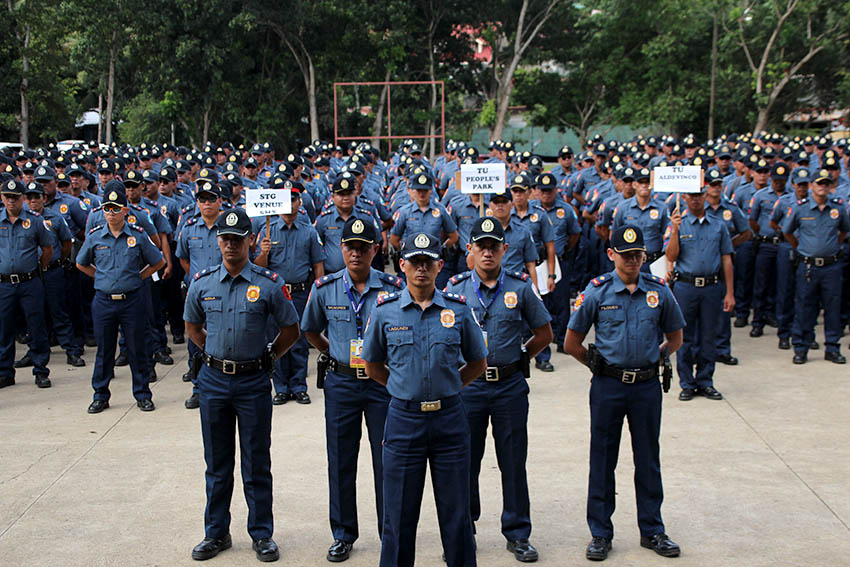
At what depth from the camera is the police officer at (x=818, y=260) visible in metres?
10.3

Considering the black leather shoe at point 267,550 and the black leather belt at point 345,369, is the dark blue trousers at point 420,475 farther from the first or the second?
the black leather shoe at point 267,550

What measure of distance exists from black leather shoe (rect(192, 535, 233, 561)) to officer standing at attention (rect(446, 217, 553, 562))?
1622 mm

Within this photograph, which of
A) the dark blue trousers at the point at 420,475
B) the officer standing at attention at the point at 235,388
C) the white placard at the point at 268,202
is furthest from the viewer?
the white placard at the point at 268,202

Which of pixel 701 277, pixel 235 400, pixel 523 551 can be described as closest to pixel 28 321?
pixel 235 400

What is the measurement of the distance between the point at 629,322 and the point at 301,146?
26.6 m

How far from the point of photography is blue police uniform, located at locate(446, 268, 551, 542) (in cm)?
545

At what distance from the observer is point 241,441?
5.55 meters

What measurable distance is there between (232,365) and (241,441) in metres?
0.49

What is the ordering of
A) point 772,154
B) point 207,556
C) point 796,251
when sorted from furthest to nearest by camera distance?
1. point 772,154
2. point 796,251
3. point 207,556

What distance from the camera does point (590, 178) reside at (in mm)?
14094

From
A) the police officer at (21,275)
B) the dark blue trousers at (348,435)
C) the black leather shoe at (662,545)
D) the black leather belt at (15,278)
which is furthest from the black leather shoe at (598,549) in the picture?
the black leather belt at (15,278)

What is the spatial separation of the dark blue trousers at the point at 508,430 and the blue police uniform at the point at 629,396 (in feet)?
1.48

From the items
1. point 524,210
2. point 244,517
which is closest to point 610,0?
point 524,210

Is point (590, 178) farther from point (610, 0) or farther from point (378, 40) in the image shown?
point (610, 0)
